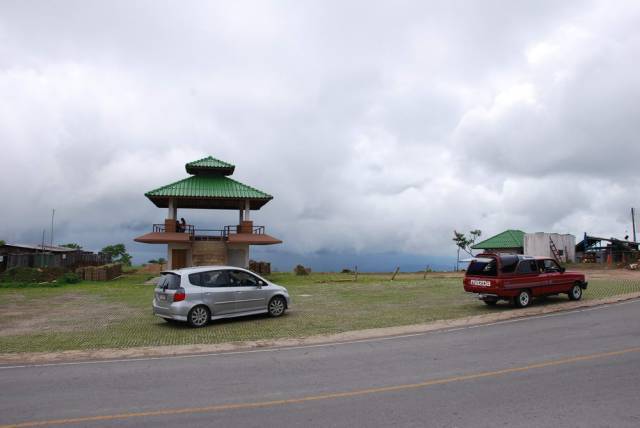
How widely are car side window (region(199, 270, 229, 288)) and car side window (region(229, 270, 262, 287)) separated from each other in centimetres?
24

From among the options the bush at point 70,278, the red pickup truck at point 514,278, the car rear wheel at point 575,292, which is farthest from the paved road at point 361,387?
the bush at point 70,278

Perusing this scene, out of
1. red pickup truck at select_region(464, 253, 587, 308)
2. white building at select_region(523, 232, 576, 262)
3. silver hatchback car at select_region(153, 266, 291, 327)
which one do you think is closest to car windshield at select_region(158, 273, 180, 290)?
silver hatchback car at select_region(153, 266, 291, 327)

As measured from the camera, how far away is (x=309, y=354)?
33.7 feet

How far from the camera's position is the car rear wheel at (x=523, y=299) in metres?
16.7

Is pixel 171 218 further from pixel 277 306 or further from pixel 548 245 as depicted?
pixel 548 245

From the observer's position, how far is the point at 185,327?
14.1 meters

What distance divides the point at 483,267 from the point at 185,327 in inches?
398

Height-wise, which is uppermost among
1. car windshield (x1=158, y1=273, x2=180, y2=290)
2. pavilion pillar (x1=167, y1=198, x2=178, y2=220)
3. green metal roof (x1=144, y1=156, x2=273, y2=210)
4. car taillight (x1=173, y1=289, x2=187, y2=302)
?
green metal roof (x1=144, y1=156, x2=273, y2=210)

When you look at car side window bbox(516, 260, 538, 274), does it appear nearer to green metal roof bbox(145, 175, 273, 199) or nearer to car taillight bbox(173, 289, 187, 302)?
car taillight bbox(173, 289, 187, 302)

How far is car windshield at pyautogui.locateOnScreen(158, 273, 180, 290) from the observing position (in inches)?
548

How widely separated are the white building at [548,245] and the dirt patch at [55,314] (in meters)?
42.1

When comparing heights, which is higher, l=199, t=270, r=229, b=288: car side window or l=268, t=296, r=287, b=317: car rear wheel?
l=199, t=270, r=229, b=288: car side window

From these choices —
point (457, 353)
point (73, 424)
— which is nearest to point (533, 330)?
point (457, 353)

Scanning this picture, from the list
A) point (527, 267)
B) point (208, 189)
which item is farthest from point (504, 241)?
point (527, 267)
